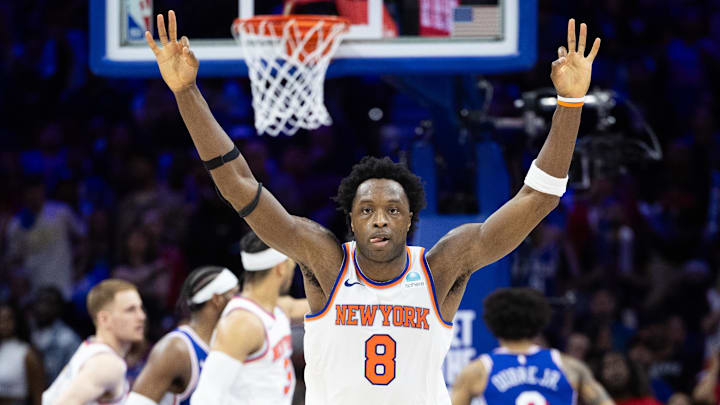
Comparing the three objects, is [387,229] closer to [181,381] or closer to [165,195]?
[181,381]

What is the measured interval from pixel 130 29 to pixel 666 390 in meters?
5.99

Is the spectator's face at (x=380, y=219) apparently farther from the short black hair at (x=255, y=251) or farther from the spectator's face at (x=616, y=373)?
the spectator's face at (x=616, y=373)

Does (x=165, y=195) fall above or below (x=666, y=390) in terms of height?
above

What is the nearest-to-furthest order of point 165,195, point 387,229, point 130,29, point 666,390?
point 387,229
point 130,29
point 666,390
point 165,195

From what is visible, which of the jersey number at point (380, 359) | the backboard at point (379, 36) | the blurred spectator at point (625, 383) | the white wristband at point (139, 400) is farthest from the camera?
the blurred spectator at point (625, 383)

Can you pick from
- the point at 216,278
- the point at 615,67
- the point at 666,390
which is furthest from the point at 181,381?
the point at 615,67

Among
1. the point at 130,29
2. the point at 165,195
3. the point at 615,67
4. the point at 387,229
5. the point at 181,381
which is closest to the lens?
the point at 387,229

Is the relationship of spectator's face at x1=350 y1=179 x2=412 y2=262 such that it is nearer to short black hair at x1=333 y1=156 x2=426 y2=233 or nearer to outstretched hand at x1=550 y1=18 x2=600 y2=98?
short black hair at x1=333 y1=156 x2=426 y2=233

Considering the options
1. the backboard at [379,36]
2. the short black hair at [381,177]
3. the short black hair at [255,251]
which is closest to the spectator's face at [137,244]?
the backboard at [379,36]

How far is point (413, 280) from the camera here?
4.16 m

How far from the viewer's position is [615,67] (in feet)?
38.2

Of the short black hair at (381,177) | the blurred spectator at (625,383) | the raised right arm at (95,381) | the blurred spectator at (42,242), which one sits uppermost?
the short black hair at (381,177)

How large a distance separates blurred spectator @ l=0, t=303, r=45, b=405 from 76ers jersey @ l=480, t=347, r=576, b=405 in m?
4.47

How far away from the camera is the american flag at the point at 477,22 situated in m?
6.32
